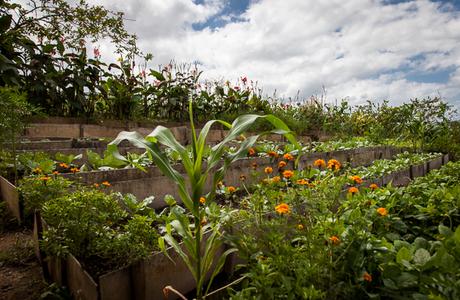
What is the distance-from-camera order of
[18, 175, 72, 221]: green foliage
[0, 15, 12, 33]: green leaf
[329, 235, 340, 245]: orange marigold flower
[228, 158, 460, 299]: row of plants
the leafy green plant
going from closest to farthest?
[228, 158, 460, 299]: row of plants < [329, 235, 340, 245]: orange marigold flower < [18, 175, 72, 221]: green foliage < the leafy green plant < [0, 15, 12, 33]: green leaf

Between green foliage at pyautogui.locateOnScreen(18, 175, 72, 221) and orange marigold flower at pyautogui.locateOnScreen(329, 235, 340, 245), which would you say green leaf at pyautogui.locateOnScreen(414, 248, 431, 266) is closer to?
orange marigold flower at pyautogui.locateOnScreen(329, 235, 340, 245)

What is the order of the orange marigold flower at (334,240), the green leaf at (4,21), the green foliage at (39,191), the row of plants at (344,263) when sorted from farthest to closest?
1. the green leaf at (4,21)
2. the green foliage at (39,191)
3. the orange marigold flower at (334,240)
4. the row of plants at (344,263)

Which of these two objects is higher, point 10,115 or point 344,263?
point 10,115

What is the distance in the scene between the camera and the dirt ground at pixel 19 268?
1.47 meters

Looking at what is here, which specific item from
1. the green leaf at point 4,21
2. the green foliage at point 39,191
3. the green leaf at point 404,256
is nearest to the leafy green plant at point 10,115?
the green foliage at point 39,191

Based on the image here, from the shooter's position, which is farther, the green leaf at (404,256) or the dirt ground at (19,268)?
the dirt ground at (19,268)

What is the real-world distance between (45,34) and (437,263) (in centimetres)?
779

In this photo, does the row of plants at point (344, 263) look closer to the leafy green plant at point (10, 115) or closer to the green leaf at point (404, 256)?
the green leaf at point (404, 256)

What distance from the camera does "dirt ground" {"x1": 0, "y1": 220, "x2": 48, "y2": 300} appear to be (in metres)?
1.47

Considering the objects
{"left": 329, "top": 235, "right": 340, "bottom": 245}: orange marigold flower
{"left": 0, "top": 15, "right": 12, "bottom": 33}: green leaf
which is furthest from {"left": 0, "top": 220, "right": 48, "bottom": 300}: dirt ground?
{"left": 0, "top": 15, "right": 12, "bottom": 33}: green leaf

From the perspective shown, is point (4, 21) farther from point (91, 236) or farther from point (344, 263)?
point (344, 263)

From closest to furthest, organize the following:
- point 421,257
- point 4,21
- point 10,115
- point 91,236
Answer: point 421,257 < point 91,236 < point 10,115 < point 4,21

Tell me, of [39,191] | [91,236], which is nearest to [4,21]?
[39,191]

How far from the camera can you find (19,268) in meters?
1.68
